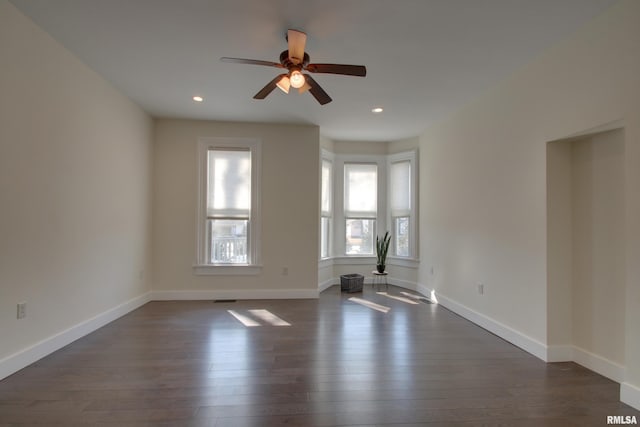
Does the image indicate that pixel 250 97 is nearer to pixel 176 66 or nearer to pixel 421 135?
pixel 176 66

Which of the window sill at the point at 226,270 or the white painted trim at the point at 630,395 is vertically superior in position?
the window sill at the point at 226,270

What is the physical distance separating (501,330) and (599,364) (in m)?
0.87

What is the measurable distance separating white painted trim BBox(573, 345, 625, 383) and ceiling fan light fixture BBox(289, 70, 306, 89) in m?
3.29

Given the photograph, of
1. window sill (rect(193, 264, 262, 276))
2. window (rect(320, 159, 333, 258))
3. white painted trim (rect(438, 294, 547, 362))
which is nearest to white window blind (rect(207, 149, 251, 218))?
window sill (rect(193, 264, 262, 276))

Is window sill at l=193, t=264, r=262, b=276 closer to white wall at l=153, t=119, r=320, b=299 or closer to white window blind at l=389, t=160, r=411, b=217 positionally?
white wall at l=153, t=119, r=320, b=299

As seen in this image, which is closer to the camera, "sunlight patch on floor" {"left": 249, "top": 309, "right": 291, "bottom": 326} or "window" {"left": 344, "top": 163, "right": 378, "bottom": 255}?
"sunlight patch on floor" {"left": 249, "top": 309, "right": 291, "bottom": 326}

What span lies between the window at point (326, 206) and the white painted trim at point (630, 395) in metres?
4.21

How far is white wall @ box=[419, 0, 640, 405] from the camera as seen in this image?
2162 millimetres

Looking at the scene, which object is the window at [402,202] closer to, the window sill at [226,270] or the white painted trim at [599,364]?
the window sill at [226,270]

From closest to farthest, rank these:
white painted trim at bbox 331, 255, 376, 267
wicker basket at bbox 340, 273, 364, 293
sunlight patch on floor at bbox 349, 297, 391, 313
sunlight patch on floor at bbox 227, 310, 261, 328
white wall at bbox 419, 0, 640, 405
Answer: white wall at bbox 419, 0, 640, 405, sunlight patch on floor at bbox 227, 310, 261, 328, sunlight patch on floor at bbox 349, 297, 391, 313, wicker basket at bbox 340, 273, 364, 293, white painted trim at bbox 331, 255, 376, 267

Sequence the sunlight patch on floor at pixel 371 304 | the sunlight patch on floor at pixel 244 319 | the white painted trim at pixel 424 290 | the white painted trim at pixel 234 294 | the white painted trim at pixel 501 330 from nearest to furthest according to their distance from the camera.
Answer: the white painted trim at pixel 501 330 < the sunlight patch on floor at pixel 244 319 < the sunlight patch on floor at pixel 371 304 < the white painted trim at pixel 234 294 < the white painted trim at pixel 424 290

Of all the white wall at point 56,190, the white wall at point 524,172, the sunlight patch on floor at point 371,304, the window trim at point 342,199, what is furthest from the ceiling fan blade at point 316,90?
the window trim at point 342,199

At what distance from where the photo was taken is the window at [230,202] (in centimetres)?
504

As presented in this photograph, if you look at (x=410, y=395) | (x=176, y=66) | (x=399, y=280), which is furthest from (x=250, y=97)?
(x=399, y=280)
